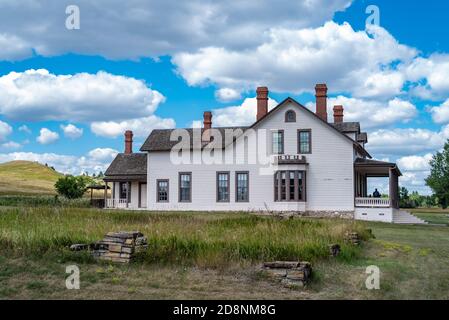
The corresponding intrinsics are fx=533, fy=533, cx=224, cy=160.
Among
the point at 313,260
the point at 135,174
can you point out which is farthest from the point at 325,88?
the point at 313,260

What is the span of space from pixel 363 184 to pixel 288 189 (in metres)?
9.72

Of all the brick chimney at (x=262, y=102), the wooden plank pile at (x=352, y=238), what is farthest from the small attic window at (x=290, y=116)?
the wooden plank pile at (x=352, y=238)

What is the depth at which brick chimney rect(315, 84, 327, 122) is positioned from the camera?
38.6 metres

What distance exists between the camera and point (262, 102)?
3991cm

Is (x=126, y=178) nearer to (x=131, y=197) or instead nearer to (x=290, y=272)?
(x=131, y=197)

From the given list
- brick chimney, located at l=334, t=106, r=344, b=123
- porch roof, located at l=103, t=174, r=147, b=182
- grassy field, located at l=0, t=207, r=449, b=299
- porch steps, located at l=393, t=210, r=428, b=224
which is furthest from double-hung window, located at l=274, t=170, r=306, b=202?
grassy field, located at l=0, t=207, r=449, b=299

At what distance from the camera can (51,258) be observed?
12594mm

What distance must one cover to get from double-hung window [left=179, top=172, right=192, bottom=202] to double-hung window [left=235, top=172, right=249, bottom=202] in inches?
147

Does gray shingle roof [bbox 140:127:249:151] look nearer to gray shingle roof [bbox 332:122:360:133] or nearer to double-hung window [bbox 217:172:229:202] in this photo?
double-hung window [bbox 217:172:229:202]

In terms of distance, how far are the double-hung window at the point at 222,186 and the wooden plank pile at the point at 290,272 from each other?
2767 cm

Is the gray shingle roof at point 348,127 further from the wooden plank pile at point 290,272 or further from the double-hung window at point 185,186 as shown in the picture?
the wooden plank pile at point 290,272

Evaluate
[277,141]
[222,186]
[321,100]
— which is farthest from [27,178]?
[321,100]

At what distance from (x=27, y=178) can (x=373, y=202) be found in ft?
279
